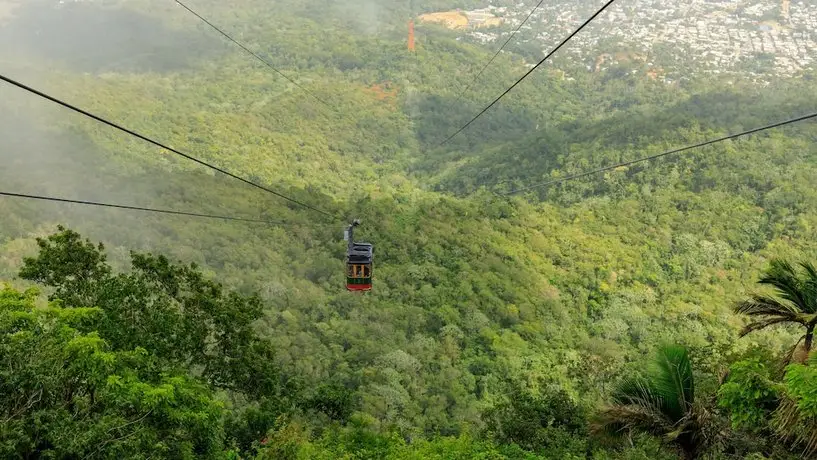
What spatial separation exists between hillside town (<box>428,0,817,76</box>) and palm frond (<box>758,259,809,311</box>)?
505 ft

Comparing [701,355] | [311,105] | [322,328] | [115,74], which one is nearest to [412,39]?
[311,105]

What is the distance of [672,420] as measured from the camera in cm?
706

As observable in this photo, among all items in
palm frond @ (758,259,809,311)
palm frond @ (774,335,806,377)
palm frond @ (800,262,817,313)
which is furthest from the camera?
palm frond @ (774,335,806,377)

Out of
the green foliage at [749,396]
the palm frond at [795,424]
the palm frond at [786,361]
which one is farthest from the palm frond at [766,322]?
the palm frond at [795,424]

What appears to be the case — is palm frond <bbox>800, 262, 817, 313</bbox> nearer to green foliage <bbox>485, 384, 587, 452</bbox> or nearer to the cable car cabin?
green foliage <bbox>485, 384, 587, 452</bbox>

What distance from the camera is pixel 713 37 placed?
171 m

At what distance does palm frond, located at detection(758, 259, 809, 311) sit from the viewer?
7.27 metres

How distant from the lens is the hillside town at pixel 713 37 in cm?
15012

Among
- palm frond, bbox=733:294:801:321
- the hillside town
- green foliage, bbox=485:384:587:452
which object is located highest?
the hillside town

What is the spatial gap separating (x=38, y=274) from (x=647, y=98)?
464ft

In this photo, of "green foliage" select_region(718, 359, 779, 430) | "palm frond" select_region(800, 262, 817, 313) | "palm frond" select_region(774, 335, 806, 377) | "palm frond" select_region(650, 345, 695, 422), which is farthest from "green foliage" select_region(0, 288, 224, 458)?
"palm frond" select_region(800, 262, 817, 313)

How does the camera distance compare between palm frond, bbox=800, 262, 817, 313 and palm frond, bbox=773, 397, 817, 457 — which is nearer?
palm frond, bbox=773, 397, 817, 457

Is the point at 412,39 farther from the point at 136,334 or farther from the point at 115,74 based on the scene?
the point at 136,334

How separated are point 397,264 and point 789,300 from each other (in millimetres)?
54796
